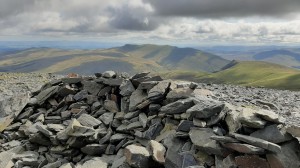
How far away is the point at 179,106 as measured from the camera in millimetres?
21312

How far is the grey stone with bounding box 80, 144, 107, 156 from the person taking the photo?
74.4 feet

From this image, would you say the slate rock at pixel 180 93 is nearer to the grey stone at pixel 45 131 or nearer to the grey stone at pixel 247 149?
the grey stone at pixel 247 149

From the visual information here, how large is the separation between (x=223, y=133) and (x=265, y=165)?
301 cm

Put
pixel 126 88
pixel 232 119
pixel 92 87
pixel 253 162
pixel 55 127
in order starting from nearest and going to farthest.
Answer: pixel 253 162
pixel 232 119
pixel 55 127
pixel 126 88
pixel 92 87

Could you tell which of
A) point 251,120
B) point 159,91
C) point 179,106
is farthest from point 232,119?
point 159,91

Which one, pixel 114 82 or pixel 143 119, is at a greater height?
pixel 114 82

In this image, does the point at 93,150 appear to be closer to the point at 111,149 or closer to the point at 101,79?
the point at 111,149

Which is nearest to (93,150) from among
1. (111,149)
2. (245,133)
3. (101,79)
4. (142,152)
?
(111,149)

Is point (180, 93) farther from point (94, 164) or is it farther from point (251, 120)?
point (94, 164)

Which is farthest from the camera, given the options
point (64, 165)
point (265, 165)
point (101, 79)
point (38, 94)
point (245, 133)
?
point (38, 94)

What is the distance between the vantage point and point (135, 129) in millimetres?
22953

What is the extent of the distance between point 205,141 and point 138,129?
240 inches

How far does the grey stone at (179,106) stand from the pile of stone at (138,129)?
0.06 meters

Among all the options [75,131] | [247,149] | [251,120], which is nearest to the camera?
[247,149]
